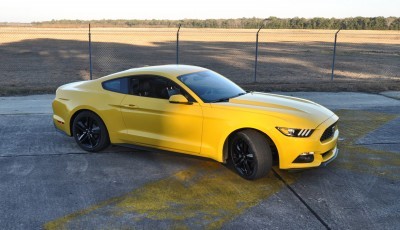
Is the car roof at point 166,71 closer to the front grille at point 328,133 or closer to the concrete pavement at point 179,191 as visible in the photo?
the concrete pavement at point 179,191

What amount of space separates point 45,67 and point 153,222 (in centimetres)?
1767

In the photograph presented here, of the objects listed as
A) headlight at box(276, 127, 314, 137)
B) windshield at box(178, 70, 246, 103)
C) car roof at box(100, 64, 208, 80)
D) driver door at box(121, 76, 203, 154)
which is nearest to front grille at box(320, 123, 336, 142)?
headlight at box(276, 127, 314, 137)

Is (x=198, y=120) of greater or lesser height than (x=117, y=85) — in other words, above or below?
below

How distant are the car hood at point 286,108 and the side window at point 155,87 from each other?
0.79 meters

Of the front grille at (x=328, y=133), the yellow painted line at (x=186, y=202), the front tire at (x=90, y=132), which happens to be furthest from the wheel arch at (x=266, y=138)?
the front tire at (x=90, y=132)

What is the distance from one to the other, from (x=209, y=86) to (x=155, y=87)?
78 cm

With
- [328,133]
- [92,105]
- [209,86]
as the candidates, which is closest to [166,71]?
[209,86]

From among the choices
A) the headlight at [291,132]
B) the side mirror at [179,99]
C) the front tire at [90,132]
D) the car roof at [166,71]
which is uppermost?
the car roof at [166,71]

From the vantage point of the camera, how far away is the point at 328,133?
5.40 m

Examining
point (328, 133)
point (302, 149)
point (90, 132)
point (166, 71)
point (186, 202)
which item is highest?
point (166, 71)

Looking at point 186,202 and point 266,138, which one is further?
point 266,138

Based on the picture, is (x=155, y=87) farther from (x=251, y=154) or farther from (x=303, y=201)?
(x=303, y=201)

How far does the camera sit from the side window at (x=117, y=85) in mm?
6273

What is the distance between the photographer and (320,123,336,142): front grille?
5.26 m
